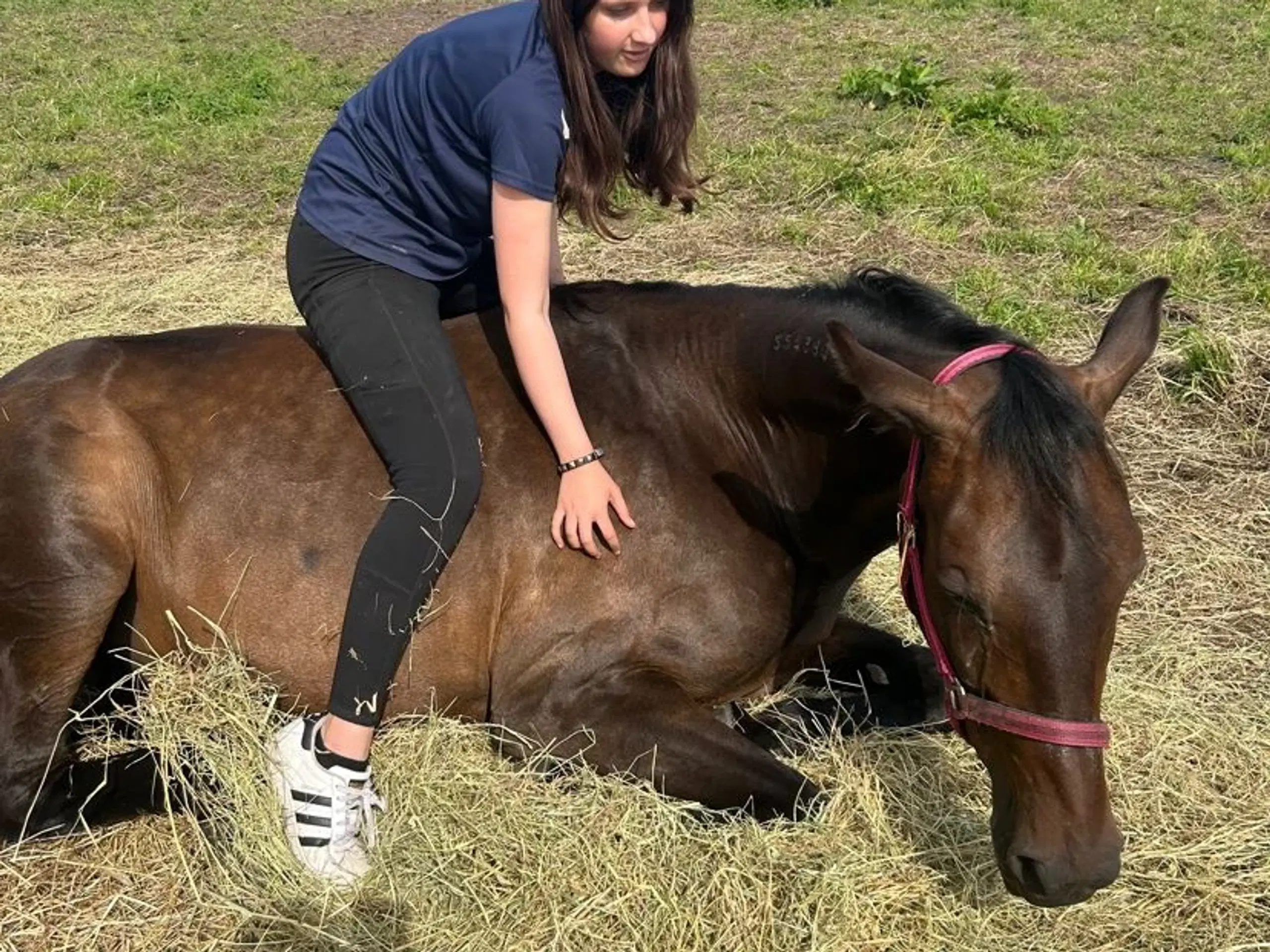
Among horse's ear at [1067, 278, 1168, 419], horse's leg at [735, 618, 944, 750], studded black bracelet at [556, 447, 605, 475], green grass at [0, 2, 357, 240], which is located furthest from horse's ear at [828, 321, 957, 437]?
green grass at [0, 2, 357, 240]

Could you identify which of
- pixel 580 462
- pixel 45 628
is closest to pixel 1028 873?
pixel 580 462

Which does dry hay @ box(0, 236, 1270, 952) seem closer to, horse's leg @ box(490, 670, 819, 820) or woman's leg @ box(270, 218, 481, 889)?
horse's leg @ box(490, 670, 819, 820)

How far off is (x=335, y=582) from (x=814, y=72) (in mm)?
9376

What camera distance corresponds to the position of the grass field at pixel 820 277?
2723 mm

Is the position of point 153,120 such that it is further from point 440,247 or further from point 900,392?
point 900,392

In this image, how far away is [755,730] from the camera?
3434 millimetres

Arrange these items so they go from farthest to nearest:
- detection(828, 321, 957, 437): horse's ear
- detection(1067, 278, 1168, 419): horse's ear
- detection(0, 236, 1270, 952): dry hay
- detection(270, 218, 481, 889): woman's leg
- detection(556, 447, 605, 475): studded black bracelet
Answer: detection(556, 447, 605, 475): studded black bracelet, detection(270, 218, 481, 889): woman's leg, detection(0, 236, 1270, 952): dry hay, detection(1067, 278, 1168, 419): horse's ear, detection(828, 321, 957, 437): horse's ear

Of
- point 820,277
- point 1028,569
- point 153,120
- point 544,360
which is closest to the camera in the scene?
point 1028,569

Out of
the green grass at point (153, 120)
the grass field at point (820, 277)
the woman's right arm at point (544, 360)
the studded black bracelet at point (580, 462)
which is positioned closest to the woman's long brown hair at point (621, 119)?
the woman's right arm at point (544, 360)

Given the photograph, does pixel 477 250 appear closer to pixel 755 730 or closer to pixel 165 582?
pixel 165 582

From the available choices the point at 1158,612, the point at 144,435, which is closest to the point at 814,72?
the point at 1158,612

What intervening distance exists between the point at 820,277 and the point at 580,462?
3904mm

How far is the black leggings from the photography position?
2951 millimetres

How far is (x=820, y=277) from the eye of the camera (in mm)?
6555
